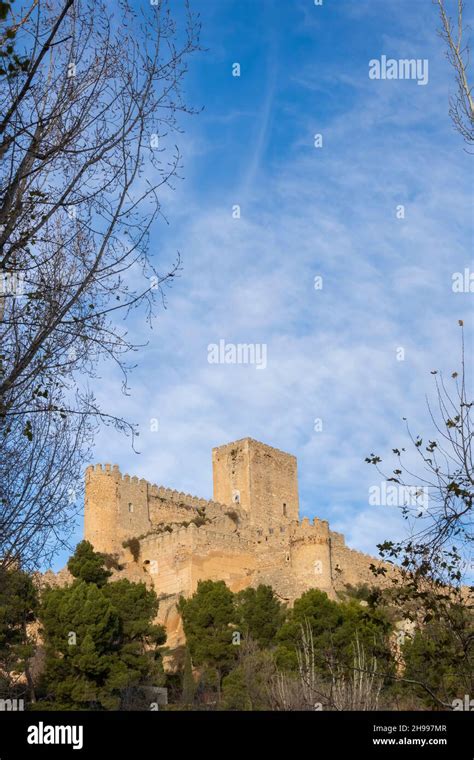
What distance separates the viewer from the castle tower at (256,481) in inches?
2183

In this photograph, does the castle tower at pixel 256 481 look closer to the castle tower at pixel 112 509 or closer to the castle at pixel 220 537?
the castle at pixel 220 537

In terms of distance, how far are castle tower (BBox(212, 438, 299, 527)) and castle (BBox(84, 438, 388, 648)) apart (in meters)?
0.06

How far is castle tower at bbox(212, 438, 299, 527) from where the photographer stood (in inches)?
2183

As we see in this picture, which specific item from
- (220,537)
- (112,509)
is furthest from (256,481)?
(220,537)

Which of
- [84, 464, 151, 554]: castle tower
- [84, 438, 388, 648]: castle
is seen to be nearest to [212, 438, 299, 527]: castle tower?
[84, 438, 388, 648]: castle

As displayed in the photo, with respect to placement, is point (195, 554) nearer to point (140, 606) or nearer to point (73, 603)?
point (140, 606)

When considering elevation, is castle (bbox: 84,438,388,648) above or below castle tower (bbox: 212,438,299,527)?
below

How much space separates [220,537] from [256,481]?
33.3 feet

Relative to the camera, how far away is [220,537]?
4597 centimetres

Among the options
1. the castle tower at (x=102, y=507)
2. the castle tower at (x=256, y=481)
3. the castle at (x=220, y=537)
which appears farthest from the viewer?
the castle tower at (x=256, y=481)

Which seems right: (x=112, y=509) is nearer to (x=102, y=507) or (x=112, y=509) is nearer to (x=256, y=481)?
(x=102, y=507)

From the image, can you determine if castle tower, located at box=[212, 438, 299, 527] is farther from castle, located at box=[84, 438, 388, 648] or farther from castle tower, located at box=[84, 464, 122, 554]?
castle tower, located at box=[84, 464, 122, 554]

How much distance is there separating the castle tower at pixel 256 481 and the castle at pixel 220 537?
0.19 ft

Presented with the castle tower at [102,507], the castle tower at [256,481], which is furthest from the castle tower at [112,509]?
the castle tower at [256,481]
